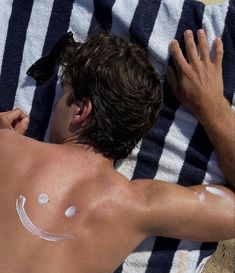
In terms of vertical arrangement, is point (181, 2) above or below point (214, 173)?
above

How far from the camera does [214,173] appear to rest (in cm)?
196

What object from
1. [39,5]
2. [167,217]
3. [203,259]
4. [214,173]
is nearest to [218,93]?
[214,173]

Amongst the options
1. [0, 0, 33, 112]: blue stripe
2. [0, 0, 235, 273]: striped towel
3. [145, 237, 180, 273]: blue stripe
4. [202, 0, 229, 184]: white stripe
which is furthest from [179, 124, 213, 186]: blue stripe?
[0, 0, 33, 112]: blue stripe

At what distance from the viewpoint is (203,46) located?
1.86 meters

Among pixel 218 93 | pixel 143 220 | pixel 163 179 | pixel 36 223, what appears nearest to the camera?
pixel 36 223

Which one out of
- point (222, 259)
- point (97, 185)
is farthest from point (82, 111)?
point (222, 259)

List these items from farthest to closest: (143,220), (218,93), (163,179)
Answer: (163,179), (218,93), (143,220)

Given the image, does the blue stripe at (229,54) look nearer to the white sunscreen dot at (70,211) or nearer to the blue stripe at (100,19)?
the blue stripe at (100,19)

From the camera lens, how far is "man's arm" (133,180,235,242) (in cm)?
171

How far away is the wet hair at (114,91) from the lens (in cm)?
170

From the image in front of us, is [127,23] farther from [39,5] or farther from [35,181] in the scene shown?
[35,181]

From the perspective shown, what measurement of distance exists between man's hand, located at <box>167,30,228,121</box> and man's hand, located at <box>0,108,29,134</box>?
24.3 inches

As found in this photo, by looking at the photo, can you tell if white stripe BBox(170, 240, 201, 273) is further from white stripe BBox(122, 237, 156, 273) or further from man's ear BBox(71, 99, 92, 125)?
man's ear BBox(71, 99, 92, 125)

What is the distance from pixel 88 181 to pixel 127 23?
0.66 m
